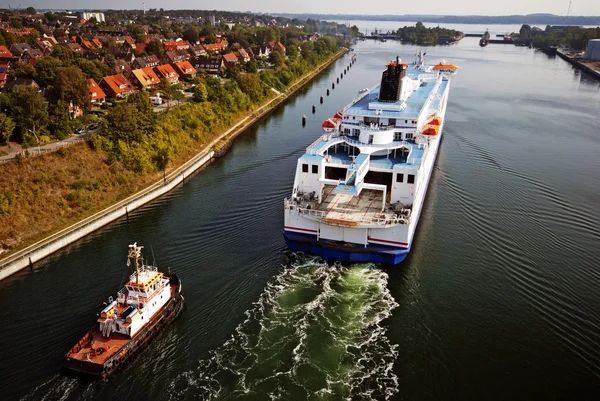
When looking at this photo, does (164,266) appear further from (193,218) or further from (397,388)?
(397,388)

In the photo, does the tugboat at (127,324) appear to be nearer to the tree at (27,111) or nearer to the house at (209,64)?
the tree at (27,111)

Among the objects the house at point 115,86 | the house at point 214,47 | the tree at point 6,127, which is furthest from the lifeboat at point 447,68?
the house at point 214,47

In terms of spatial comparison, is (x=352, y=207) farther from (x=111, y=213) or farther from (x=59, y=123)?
(x=59, y=123)

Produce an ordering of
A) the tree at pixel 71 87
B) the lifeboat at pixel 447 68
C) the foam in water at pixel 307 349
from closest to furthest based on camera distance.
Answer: the foam in water at pixel 307 349, the tree at pixel 71 87, the lifeboat at pixel 447 68

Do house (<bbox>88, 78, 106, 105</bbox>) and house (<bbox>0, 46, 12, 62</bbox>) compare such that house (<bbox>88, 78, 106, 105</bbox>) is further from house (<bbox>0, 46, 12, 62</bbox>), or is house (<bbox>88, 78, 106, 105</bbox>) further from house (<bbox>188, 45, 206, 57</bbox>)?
house (<bbox>188, 45, 206, 57</bbox>)

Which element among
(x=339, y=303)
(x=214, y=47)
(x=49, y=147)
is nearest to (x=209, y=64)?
(x=214, y=47)

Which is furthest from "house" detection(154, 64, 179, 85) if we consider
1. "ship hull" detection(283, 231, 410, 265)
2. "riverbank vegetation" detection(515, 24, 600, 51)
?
"riverbank vegetation" detection(515, 24, 600, 51)
